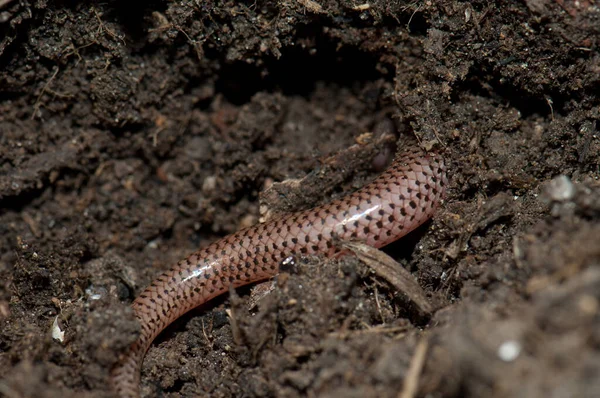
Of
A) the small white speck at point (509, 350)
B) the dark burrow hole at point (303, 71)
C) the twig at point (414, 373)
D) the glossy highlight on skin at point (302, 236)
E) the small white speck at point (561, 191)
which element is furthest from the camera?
the dark burrow hole at point (303, 71)

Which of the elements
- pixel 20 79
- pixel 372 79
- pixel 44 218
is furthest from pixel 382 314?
pixel 20 79

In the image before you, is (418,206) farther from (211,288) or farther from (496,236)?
(211,288)

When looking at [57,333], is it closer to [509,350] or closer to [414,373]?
[414,373]

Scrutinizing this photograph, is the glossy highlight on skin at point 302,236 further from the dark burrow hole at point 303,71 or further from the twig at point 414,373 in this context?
the twig at point 414,373

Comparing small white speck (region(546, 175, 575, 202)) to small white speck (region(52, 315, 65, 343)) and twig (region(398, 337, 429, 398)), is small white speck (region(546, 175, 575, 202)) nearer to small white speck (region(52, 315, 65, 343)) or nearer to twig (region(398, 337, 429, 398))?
twig (region(398, 337, 429, 398))

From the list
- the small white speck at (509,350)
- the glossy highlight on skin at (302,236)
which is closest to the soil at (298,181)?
the small white speck at (509,350)
